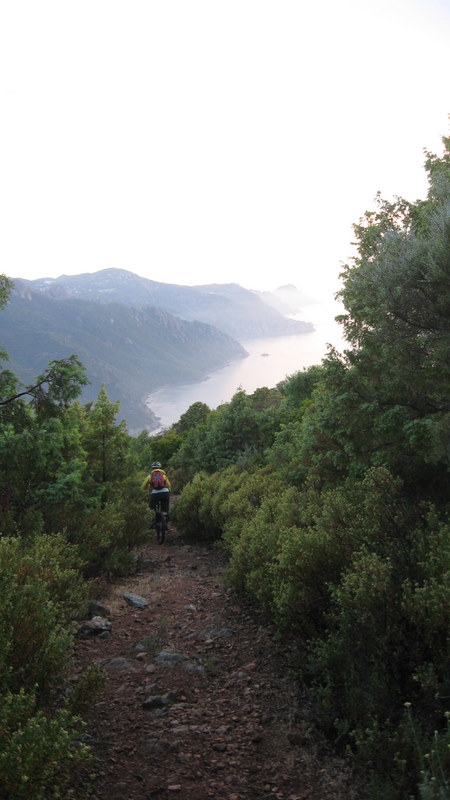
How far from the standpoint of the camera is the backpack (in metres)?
13.2

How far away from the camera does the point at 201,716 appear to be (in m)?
4.46

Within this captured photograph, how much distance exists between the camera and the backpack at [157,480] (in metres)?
13.2

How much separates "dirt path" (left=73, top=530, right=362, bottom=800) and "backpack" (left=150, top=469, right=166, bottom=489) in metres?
5.97

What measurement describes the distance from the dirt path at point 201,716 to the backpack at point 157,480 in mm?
5965

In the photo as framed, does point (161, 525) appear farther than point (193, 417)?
No

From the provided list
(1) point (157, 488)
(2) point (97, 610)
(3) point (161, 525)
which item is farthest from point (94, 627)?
(3) point (161, 525)

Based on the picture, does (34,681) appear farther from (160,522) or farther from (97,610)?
(160,522)

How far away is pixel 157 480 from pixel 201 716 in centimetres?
900

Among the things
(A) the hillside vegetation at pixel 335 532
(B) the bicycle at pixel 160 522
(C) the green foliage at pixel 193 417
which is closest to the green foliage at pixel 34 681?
(A) the hillside vegetation at pixel 335 532

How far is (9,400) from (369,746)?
21.5 feet

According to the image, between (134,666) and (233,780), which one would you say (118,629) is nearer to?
(134,666)

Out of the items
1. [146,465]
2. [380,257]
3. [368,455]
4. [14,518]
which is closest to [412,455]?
[368,455]

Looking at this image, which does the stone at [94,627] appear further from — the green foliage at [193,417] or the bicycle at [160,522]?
the green foliage at [193,417]

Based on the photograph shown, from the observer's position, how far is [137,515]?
11.8 m
